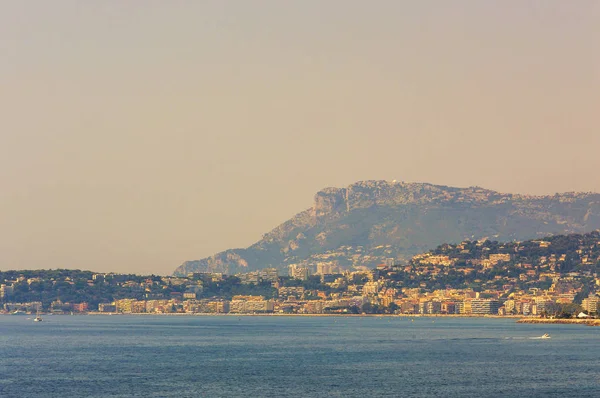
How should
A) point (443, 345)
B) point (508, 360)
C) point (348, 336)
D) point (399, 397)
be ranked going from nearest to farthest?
point (399, 397), point (508, 360), point (443, 345), point (348, 336)

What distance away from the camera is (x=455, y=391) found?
83.1 meters

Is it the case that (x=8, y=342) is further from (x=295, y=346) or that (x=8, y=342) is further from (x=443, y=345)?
(x=443, y=345)

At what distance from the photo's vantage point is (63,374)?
97125 mm

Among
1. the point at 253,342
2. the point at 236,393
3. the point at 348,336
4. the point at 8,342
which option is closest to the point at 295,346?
the point at 253,342

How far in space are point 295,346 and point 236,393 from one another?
193ft

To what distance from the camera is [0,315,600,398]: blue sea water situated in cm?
8419

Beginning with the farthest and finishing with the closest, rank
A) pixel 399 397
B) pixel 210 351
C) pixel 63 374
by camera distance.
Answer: pixel 210 351 → pixel 63 374 → pixel 399 397

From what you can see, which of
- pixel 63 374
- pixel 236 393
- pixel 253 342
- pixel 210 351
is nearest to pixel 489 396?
pixel 236 393

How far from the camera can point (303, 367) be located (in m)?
105

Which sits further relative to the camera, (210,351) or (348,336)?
(348,336)

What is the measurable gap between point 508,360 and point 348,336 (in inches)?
2444

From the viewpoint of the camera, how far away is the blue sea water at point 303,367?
84188 millimetres

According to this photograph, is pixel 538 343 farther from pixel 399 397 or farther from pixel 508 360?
pixel 399 397

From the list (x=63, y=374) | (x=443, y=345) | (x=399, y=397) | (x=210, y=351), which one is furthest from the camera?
(x=443, y=345)
